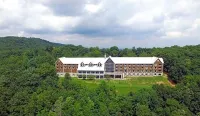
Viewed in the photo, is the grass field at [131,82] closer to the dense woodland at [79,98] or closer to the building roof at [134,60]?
the building roof at [134,60]

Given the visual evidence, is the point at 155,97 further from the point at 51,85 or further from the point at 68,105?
the point at 51,85

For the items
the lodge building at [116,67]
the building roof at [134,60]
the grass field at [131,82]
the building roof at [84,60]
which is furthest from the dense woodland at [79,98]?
the building roof at [134,60]

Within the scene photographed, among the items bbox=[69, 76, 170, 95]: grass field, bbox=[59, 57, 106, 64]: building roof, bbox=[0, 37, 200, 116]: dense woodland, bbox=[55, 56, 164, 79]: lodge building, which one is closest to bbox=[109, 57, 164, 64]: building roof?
bbox=[55, 56, 164, 79]: lodge building

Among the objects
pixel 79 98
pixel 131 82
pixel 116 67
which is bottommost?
pixel 79 98

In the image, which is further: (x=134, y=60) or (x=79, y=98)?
(x=134, y=60)

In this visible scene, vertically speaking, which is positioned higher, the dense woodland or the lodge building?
the lodge building

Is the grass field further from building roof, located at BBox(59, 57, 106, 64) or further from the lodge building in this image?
building roof, located at BBox(59, 57, 106, 64)

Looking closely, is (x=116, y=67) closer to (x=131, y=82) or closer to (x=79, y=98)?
(x=131, y=82)

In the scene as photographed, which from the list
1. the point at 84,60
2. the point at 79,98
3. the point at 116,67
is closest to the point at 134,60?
the point at 116,67
